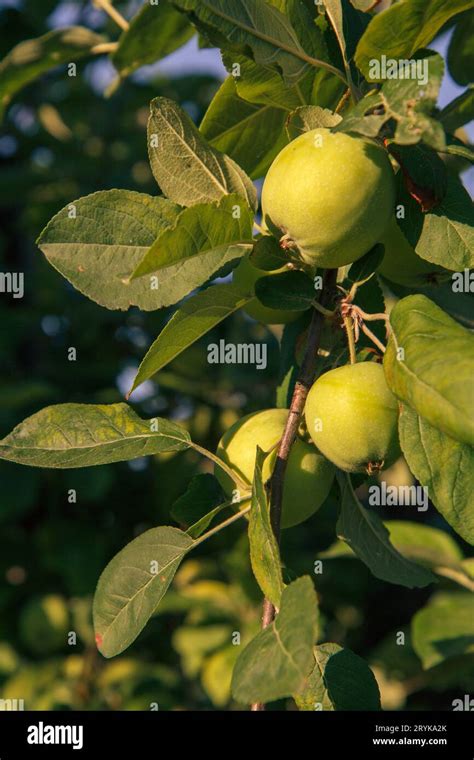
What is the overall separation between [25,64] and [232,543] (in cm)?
167

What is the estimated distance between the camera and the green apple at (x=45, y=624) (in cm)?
254

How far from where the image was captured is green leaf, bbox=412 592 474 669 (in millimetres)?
1667

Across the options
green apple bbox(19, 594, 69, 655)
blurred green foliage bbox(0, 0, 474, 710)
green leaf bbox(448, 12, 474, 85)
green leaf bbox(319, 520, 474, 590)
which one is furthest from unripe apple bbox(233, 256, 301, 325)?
green apple bbox(19, 594, 69, 655)

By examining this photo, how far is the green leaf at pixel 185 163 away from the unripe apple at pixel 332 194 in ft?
0.25

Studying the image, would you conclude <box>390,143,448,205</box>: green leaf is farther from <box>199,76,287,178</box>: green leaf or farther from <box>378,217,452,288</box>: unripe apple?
<box>199,76,287,178</box>: green leaf

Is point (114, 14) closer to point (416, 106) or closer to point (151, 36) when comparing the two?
point (151, 36)

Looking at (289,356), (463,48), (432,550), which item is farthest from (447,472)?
(432,550)

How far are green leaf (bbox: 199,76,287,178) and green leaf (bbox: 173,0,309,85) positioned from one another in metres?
0.17

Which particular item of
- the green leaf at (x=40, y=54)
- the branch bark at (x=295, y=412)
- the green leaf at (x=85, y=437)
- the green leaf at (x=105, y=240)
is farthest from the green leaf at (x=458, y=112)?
the green leaf at (x=40, y=54)

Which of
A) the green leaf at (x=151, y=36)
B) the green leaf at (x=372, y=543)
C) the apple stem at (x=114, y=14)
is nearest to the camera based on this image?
the green leaf at (x=372, y=543)

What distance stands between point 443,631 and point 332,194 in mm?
1216

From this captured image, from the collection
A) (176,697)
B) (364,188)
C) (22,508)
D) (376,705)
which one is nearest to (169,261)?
(364,188)

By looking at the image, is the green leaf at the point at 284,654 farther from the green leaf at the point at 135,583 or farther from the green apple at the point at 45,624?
the green apple at the point at 45,624

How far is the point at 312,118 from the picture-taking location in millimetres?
863
